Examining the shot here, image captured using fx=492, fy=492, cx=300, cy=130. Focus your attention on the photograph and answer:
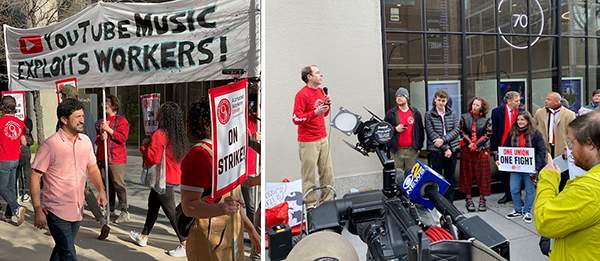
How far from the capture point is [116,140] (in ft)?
5.08

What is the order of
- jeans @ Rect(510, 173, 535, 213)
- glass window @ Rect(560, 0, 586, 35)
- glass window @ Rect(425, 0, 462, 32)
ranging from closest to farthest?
jeans @ Rect(510, 173, 535, 213) < glass window @ Rect(425, 0, 462, 32) < glass window @ Rect(560, 0, 586, 35)

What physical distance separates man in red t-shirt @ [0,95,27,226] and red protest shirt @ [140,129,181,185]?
0.47m

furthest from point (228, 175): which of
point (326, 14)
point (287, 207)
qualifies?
point (326, 14)

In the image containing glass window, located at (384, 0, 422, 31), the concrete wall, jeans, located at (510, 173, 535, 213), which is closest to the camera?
the concrete wall

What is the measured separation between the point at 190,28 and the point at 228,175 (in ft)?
1.50

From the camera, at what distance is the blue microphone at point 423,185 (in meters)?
1.40

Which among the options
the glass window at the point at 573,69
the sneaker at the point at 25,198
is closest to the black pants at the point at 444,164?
the glass window at the point at 573,69

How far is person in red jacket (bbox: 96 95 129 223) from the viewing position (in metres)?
1.52

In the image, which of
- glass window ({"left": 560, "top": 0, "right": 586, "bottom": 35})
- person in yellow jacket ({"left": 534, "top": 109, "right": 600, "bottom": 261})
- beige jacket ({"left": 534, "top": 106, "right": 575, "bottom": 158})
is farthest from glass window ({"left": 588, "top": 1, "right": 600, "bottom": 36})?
person in yellow jacket ({"left": 534, "top": 109, "right": 600, "bottom": 261})

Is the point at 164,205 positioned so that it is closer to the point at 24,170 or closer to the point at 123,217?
the point at 123,217

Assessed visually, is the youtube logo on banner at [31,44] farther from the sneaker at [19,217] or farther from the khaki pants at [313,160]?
the khaki pants at [313,160]

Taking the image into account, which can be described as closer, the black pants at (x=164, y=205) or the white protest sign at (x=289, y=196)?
the black pants at (x=164, y=205)

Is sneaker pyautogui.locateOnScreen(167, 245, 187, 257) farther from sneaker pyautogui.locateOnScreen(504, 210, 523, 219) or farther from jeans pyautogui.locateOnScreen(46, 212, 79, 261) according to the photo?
sneaker pyautogui.locateOnScreen(504, 210, 523, 219)

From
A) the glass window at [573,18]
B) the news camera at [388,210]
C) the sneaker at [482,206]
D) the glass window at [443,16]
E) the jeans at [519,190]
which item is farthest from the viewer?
the glass window at [573,18]
